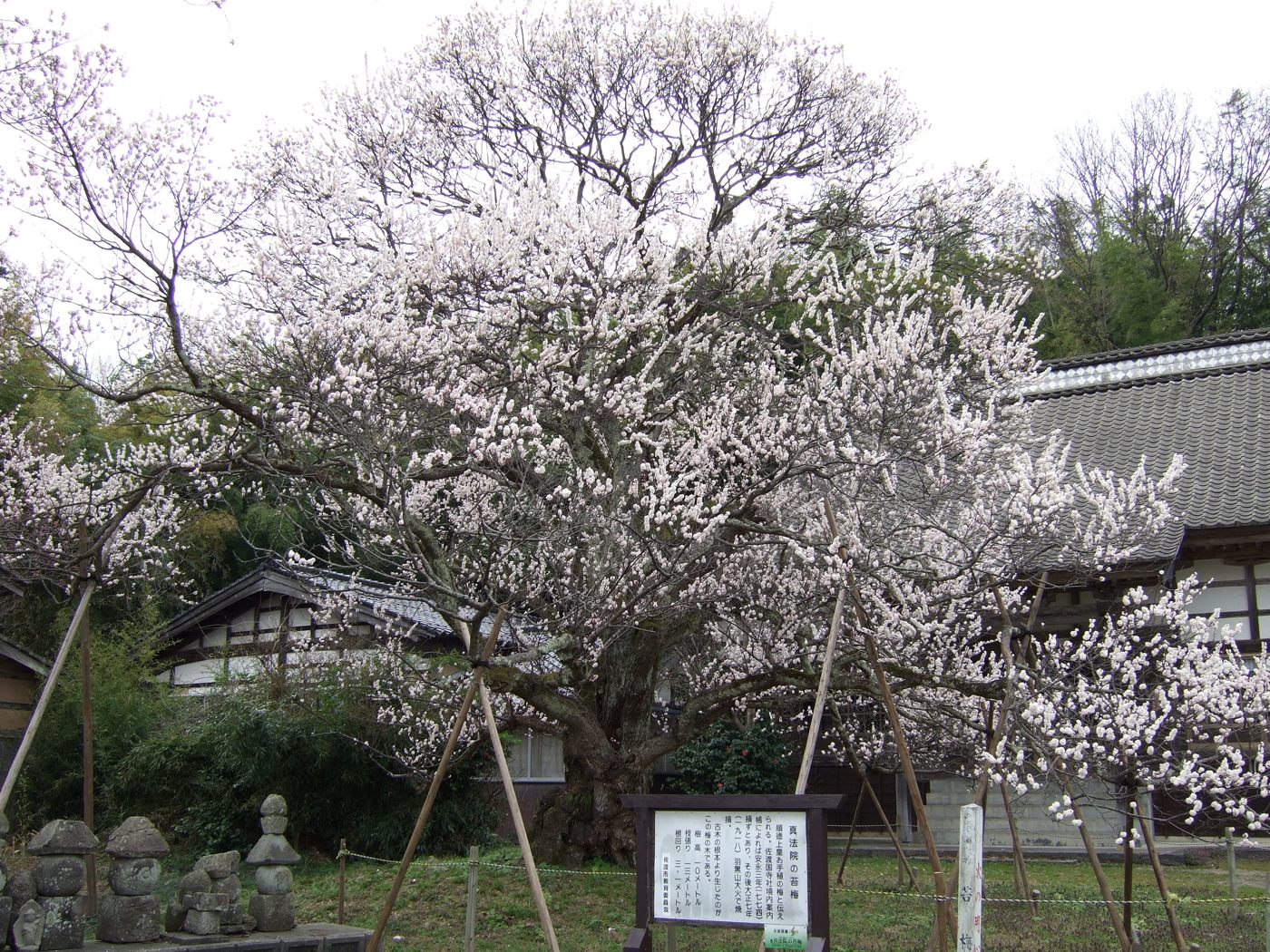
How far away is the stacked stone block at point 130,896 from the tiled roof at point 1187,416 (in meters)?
11.8

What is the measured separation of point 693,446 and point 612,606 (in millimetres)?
2087

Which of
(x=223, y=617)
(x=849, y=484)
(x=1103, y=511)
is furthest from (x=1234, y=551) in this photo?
(x=223, y=617)

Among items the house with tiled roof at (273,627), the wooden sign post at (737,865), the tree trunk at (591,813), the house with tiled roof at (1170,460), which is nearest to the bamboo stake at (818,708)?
the wooden sign post at (737,865)

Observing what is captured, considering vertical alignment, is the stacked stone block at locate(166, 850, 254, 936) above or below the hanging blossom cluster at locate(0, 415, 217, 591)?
below

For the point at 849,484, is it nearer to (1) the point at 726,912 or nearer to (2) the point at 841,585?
(2) the point at 841,585

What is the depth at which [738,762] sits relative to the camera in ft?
48.7

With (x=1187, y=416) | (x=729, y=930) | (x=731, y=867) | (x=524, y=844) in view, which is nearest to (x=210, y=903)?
(x=524, y=844)

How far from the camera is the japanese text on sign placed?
19.1 feet

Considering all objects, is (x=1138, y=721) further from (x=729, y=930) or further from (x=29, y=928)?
(x=29, y=928)

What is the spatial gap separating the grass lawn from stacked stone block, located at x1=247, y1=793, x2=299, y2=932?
1.15 metres

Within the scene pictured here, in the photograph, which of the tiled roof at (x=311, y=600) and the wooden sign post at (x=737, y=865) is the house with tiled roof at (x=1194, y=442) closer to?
the wooden sign post at (x=737, y=865)

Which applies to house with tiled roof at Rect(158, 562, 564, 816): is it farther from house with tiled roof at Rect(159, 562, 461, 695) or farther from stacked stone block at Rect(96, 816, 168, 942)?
stacked stone block at Rect(96, 816, 168, 942)

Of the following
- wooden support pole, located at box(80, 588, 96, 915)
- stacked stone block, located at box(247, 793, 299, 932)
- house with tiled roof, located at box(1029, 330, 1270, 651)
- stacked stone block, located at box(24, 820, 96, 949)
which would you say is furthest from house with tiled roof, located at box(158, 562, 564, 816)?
house with tiled roof, located at box(1029, 330, 1270, 651)

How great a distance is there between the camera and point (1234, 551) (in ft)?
46.8
